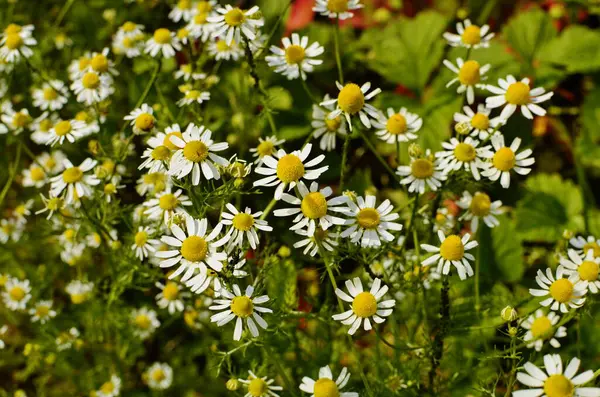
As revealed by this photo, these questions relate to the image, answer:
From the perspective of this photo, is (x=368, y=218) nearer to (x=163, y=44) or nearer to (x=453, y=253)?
(x=453, y=253)

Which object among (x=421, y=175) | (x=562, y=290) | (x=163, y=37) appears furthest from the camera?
(x=163, y=37)

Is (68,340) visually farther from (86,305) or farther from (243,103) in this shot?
(243,103)

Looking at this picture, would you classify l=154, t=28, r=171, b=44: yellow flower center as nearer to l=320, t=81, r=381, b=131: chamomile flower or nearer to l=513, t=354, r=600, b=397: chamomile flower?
l=320, t=81, r=381, b=131: chamomile flower

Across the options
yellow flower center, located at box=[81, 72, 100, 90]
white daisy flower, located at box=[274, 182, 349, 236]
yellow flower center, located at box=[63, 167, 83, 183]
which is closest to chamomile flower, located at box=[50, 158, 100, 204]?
yellow flower center, located at box=[63, 167, 83, 183]

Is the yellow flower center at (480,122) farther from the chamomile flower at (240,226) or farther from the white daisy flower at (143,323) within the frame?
the white daisy flower at (143,323)

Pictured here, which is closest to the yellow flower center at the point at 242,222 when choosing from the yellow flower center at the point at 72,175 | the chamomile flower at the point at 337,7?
the yellow flower center at the point at 72,175

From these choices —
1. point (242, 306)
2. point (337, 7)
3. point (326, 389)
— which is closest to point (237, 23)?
point (337, 7)

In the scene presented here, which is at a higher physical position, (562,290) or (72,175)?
(72,175)
